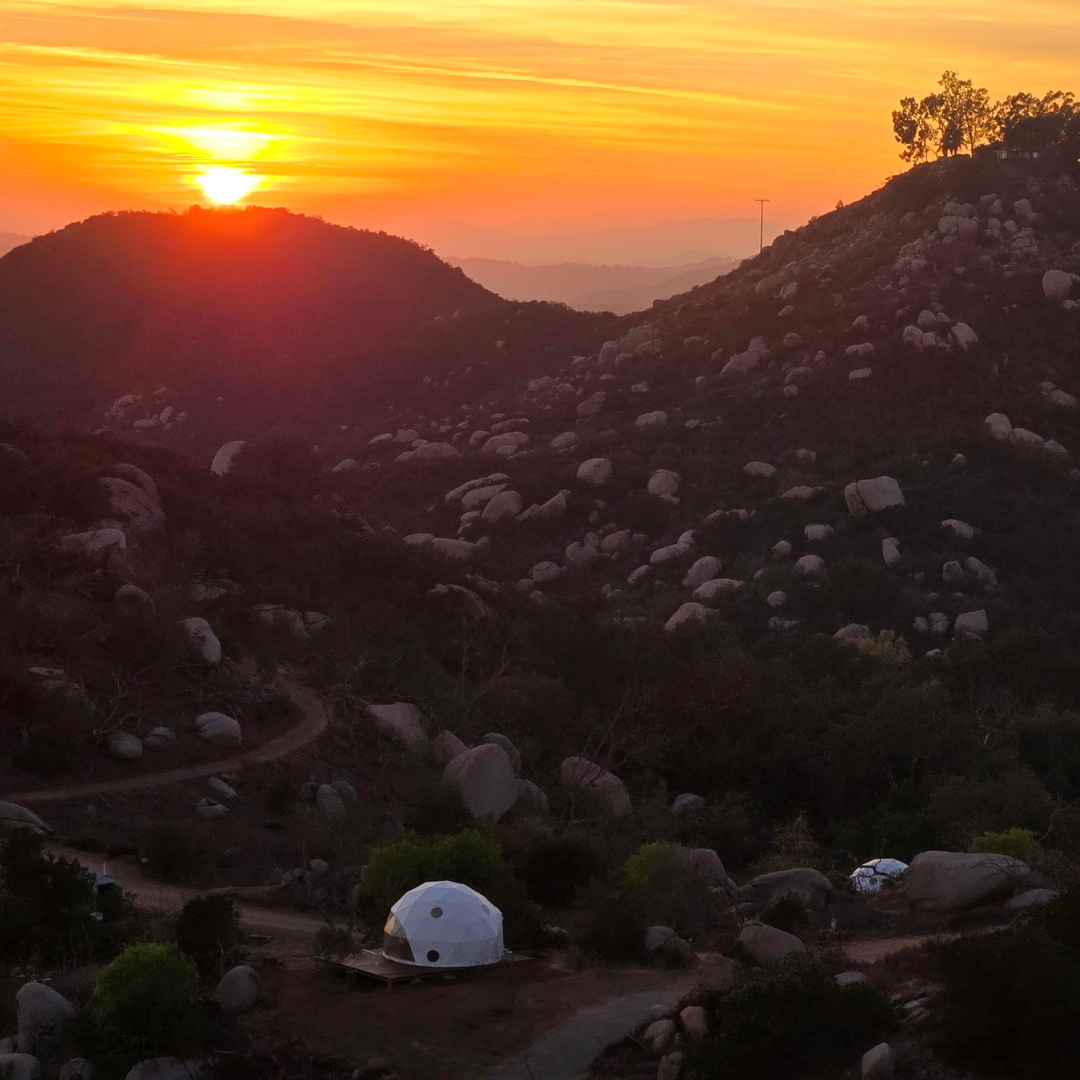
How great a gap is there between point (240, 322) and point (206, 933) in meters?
67.2

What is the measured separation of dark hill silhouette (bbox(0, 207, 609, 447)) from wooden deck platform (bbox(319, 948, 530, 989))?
4931cm

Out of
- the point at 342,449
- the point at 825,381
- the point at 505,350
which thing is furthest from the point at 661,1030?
the point at 505,350

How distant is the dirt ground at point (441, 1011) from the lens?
12.2 m

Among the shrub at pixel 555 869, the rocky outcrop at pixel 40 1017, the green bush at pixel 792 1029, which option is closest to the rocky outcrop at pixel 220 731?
the shrub at pixel 555 869

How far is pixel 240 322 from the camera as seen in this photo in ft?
253

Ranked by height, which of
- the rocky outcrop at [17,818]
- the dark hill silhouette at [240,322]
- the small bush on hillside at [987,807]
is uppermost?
the dark hill silhouette at [240,322]

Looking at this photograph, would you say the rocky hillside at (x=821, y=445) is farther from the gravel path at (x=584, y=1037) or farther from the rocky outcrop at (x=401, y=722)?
the gravel path at (x=584, y=1037)

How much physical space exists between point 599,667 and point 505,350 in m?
37.4

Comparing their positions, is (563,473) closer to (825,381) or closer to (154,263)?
(825,381)

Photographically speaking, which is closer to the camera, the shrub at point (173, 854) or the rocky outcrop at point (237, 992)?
the rocky outcrop at point (237, 992)

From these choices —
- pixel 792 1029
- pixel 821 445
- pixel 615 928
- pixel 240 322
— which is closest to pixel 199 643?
pixel 615 928

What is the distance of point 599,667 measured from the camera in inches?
1176

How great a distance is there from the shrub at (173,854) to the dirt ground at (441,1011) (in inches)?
152

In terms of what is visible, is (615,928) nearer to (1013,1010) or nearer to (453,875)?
(453,875)
